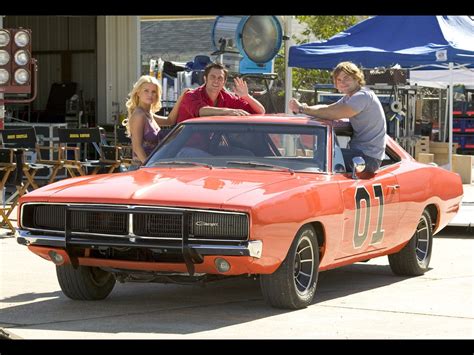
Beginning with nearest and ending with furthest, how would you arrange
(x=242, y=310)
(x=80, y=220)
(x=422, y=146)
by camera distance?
(x=80, y=220) < (x=242, y=310) < (x=422, y=146)

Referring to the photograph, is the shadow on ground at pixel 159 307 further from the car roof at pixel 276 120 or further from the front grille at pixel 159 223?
the car roof at pixel 276 120

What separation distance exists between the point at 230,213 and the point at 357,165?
176 centimetres

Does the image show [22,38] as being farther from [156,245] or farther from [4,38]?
[156,245]

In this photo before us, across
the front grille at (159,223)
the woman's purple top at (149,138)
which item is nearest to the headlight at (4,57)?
the woman's purple top at (149,138)

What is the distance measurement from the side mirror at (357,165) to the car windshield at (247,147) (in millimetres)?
256

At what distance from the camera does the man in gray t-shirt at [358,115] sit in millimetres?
9133

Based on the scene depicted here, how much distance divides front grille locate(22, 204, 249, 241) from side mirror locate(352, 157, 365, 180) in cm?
171

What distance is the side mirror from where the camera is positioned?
28.3 feet

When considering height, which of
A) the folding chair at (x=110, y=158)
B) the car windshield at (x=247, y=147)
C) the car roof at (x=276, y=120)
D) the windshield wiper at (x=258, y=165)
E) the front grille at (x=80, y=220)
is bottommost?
the folding chair at (x=110, y=158)

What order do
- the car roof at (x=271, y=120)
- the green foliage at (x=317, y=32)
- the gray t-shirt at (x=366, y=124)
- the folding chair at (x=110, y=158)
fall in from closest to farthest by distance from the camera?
the car roof at (x=271, y=120) < the gray t-shirt at (x=366, y=124) < the folding chair at (x=110, y=158) < the green foliage at (x=317, y=32)

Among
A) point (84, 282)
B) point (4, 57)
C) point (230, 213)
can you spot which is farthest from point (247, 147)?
point (4, 57)

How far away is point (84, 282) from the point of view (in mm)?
7984

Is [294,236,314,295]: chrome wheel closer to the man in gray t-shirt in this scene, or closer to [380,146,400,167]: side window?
the man in gray t-shirt

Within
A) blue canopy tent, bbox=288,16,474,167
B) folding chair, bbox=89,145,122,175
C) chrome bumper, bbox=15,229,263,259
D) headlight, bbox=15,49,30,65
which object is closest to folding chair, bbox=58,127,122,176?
folding chair, bbox=89,145,122,175
